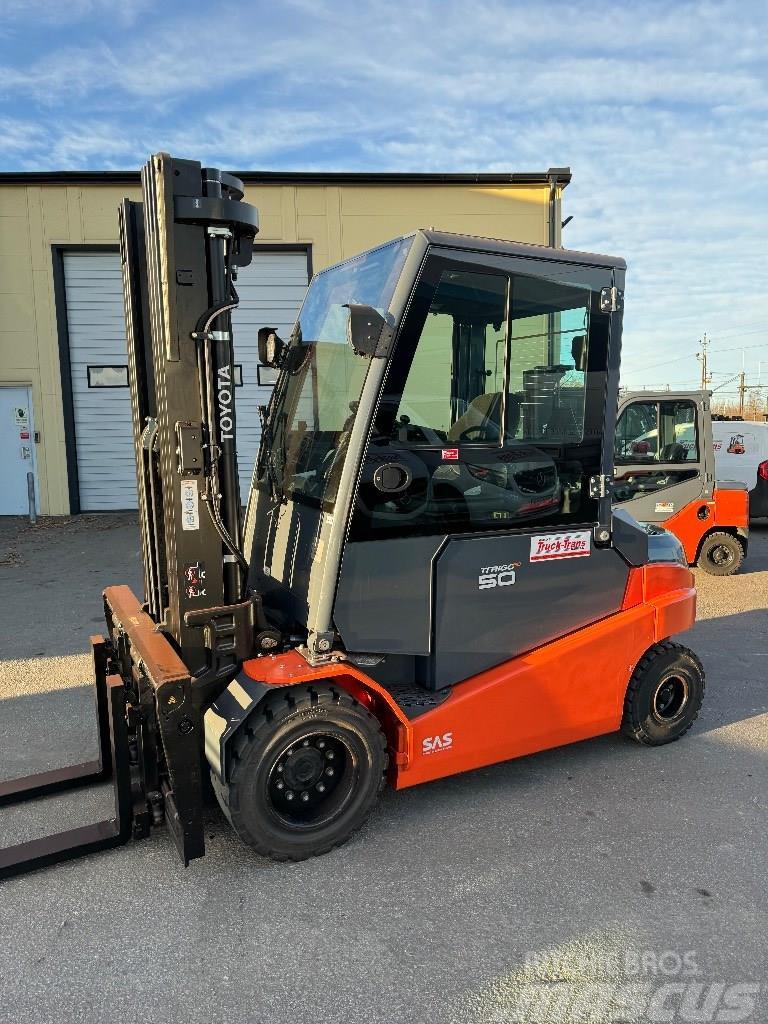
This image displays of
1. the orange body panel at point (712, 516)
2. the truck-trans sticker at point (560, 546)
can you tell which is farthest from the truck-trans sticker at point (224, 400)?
the orange body panel at point (712, 516)

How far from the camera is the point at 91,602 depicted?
782 cm

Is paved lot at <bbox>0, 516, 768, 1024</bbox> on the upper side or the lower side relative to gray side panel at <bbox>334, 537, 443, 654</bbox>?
lower

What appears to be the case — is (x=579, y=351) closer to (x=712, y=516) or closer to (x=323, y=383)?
(x=323, y=383)

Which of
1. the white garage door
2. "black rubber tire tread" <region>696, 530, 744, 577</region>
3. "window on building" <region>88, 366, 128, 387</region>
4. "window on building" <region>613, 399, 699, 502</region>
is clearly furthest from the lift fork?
"window on building" <region>88, 366, 128, 387</region>

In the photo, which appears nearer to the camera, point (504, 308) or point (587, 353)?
point (504, 308)

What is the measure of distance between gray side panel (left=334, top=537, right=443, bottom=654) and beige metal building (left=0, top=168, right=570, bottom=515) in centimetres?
1038

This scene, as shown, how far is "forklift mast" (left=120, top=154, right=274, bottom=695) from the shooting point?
2.96 metres

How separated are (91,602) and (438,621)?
18.2 feet

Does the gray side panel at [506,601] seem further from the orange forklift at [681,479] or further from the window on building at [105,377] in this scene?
the window on building at [105,377]

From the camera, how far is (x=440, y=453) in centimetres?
329

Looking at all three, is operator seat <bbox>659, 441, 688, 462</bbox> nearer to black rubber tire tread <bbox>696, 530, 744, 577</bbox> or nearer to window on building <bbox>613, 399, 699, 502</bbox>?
window on building <bbox>613, 399, 699, 502</bbox>

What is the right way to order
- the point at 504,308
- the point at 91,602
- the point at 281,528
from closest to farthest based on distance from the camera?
1. the point at 504,308
2. the point at 281,528
3. the point at 91,602

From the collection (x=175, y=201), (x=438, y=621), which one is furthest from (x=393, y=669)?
(x=175, y=201)

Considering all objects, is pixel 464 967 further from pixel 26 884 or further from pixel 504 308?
pixel 504 308
